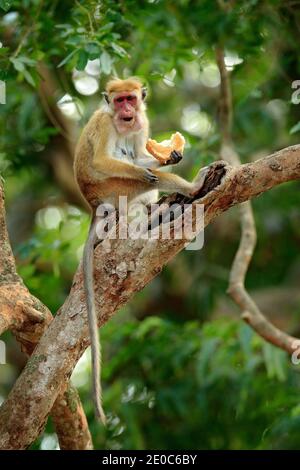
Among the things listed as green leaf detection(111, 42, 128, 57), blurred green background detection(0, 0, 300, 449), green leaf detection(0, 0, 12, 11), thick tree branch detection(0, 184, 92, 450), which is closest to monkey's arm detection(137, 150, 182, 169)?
blurred green background detection(0, 0, 300, 449)

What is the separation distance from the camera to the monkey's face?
5.84 meters

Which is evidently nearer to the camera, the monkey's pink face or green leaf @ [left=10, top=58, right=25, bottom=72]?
green leaf @ [left=10, top=58, right=25, bottom=72]

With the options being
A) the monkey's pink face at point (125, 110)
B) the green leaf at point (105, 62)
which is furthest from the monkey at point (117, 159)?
the green leaf at point (105, 62)

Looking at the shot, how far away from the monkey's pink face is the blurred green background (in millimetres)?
198

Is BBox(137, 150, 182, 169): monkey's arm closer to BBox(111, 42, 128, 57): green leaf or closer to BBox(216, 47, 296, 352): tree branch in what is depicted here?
BBox(111, 42, 128, 57): green leaf

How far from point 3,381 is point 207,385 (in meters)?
3.03

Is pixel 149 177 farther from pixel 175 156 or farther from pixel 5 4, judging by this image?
pixel 5 4

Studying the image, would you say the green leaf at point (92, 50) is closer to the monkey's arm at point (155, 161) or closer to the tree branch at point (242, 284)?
the monkey's arm at point (155, 161)

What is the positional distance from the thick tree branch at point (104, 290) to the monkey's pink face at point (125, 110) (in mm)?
1185

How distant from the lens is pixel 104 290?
4773 mm

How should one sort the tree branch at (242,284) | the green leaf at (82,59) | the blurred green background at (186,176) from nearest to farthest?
the green leaf at (82,59) → the tree branch at (242,284) → the blurred green background at (186,176)

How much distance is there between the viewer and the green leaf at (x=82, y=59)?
555 cm

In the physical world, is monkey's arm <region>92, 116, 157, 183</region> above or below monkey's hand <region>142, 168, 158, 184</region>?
above

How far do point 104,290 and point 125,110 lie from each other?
1.55 metres
